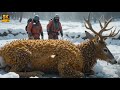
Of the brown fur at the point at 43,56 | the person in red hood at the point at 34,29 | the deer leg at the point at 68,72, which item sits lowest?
the deer leg at the point at 68,72

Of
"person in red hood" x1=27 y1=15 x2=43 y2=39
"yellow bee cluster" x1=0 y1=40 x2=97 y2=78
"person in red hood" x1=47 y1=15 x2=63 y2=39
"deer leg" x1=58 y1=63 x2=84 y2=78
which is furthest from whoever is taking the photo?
"person in red hood" x1=47 y1=15 x2=63 y2=39

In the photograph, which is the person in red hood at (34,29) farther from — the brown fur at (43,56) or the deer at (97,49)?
the deer at (97,49)

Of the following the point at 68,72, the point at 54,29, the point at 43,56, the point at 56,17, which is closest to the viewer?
the point at 68,72

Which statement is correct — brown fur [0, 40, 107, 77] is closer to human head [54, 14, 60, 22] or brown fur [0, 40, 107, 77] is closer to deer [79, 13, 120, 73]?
deer [79, 13, 120, 73]

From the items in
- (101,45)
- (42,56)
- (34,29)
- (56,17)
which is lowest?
(42,56)

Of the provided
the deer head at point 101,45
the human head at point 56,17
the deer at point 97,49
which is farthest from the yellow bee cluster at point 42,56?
the human head at point 56,17

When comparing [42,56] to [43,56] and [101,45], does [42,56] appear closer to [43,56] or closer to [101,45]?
[43,56]

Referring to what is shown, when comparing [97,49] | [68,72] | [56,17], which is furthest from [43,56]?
[56,17]

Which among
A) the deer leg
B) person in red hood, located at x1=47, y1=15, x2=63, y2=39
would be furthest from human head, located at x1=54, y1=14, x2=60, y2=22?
the deer leg

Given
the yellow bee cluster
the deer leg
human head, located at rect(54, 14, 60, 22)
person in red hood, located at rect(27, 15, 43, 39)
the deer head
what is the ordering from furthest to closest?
1. person in red hood, located at rect(27, 15, 43, 39)
2. human head, located at rect(54, 14, 60, 22)
3. the deer head
4. the yellow bee cluster
5. the deer leg

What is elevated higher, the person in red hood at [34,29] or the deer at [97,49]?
the person in red hood at [34,29]
